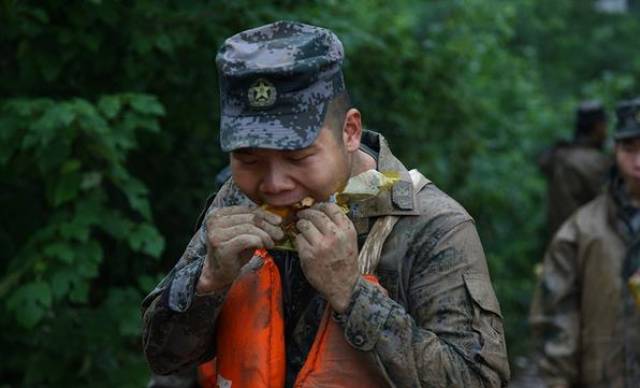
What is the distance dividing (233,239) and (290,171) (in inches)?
8.2

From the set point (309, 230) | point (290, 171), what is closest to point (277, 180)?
point (290, 171)

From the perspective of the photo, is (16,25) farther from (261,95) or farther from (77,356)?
(261,95)

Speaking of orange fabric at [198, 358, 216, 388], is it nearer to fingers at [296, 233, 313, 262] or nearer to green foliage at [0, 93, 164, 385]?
fingers at [296, 233, 313, 262]

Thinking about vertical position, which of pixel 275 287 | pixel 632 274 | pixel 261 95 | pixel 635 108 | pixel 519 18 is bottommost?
pixel 519 18

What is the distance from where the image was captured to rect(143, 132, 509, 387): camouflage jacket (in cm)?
303

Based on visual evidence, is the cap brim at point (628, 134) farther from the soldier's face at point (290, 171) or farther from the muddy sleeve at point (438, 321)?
the soldier's face at point (290, 171)

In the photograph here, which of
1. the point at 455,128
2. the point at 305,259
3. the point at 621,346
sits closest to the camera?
the point at 305,259

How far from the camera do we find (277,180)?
120 inches

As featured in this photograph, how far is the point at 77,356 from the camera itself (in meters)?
6.02

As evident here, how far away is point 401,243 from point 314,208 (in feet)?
0.89

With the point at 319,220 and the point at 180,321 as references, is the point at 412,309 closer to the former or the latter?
the point at 319,220

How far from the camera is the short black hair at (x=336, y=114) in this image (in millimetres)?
3100

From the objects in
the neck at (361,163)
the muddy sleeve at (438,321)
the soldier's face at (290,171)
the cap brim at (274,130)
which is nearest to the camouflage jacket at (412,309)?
the muddy sleeve at (438,321)

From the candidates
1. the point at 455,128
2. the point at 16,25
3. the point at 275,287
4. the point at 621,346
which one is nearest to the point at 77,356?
the point at 16,25
